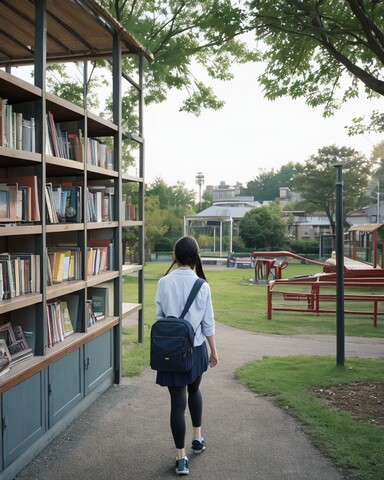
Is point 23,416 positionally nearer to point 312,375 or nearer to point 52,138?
point 52,138

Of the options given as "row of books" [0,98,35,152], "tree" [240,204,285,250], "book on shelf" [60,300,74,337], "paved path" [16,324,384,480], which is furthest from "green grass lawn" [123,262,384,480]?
"tree" [240,204,285,250]

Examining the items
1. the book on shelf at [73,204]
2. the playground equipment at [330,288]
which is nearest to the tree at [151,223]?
the playground equipment at [330,288]

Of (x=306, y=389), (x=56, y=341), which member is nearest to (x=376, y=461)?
(x=306, y=389)

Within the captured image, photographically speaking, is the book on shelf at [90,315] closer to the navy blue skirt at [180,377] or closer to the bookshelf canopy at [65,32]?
the navy blue skirt at [180,377]

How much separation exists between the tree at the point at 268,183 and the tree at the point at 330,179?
57259 mm

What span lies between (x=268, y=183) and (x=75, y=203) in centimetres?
9971

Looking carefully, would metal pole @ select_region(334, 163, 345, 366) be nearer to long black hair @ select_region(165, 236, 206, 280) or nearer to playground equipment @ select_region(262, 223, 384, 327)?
long black hair @ select_region(165, 236, 206, 280)

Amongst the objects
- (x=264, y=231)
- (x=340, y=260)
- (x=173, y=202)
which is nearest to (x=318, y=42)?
(x=340, y=260)

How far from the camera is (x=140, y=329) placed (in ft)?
26.7

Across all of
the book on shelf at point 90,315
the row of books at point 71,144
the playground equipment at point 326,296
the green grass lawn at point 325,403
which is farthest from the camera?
the playground equipment at point 326,296

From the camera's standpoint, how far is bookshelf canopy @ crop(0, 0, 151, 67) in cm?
508

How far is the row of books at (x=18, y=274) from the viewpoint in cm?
Result: 389

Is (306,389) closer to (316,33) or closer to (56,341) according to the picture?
(56,341)

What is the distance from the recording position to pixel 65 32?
591 cm
